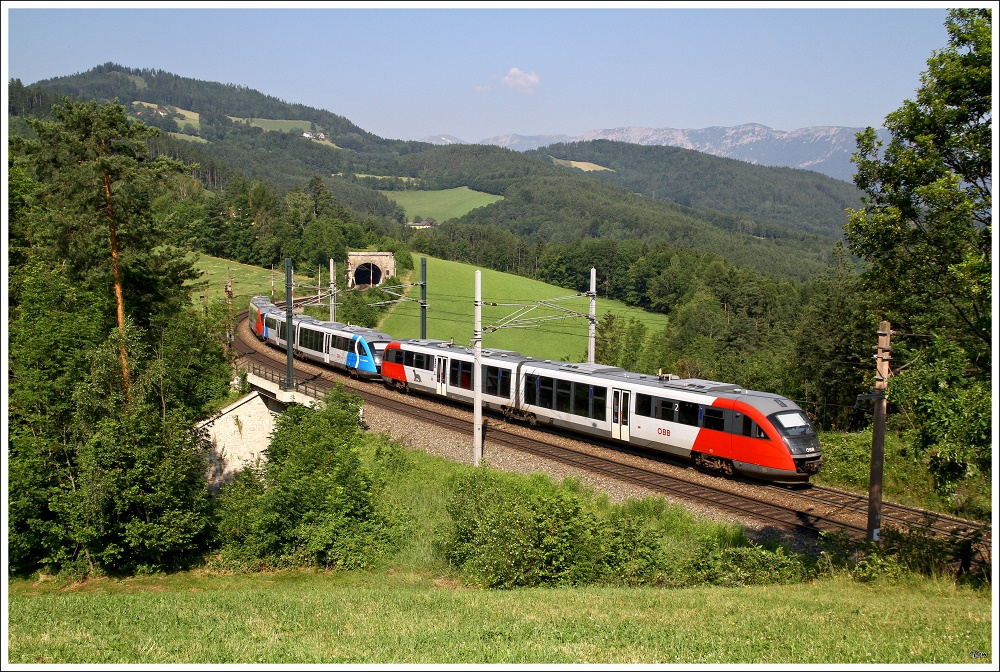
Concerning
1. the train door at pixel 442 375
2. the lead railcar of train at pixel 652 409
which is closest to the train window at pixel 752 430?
the lead railcar of train at pixel 652 409

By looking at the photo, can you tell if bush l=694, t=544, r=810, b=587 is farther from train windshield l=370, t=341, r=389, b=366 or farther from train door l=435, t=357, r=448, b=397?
train windshield l=370, t=341, r=389, b=366

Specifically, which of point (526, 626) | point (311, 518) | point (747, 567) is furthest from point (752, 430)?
point (311, 518)

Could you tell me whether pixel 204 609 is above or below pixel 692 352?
above

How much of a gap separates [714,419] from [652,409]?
8.34ft

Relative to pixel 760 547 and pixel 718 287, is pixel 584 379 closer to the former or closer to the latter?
pixel 760 547

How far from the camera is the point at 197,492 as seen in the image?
23.2 m

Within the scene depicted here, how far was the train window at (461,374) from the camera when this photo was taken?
3385 cm

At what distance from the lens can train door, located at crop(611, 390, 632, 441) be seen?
26.2 m

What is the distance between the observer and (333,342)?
1822 inches

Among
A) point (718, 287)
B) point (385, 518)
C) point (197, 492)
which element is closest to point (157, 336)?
point (197, 492)

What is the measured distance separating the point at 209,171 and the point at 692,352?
496 feet

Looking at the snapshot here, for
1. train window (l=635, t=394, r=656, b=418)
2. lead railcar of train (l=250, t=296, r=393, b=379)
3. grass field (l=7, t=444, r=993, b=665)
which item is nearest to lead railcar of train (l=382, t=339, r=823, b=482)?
train window (l=635, t=394, r=656, b=418)

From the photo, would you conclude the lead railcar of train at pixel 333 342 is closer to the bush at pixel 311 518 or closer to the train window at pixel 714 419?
the bush at pixel 311 518

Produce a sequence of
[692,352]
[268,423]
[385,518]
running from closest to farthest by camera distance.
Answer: [385,518] → [268,423] → [692,352]
